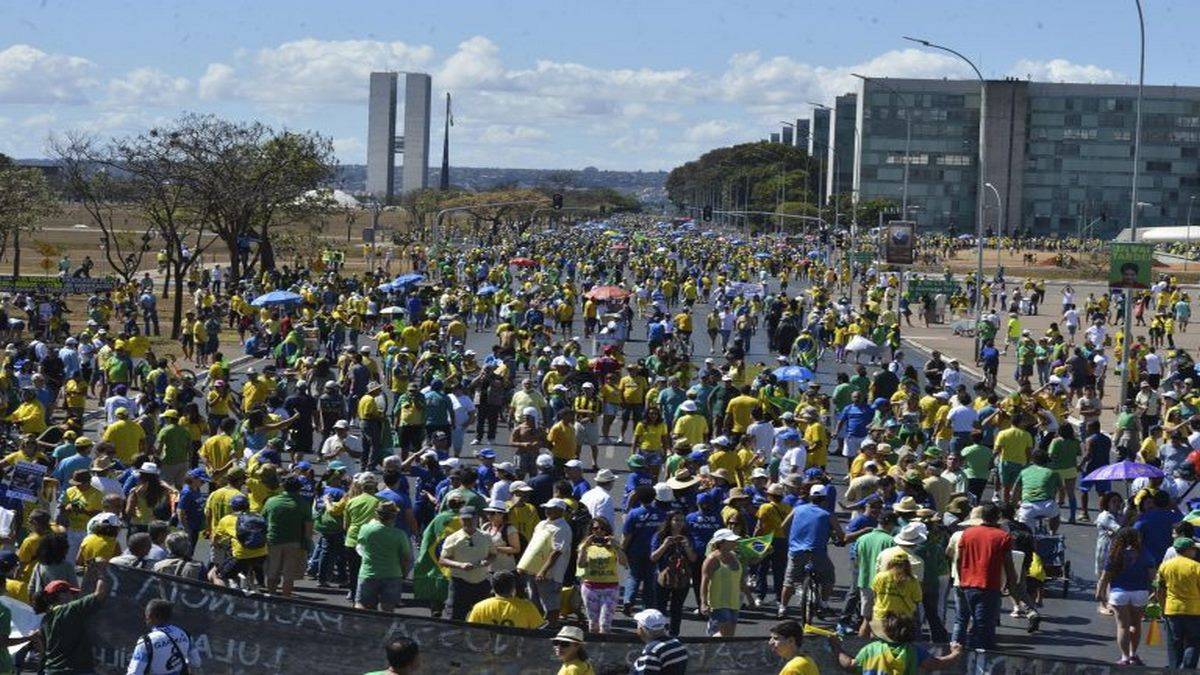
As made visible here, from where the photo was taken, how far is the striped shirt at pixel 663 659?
10352mm

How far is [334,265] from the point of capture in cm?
7062

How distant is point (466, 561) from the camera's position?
13.2m

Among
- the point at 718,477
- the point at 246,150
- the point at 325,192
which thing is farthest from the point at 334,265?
the point at 718,477

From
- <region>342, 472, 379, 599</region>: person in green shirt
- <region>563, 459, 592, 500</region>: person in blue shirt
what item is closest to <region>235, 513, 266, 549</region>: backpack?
<region>342, 472, 379, 599</region>: person in green shirt

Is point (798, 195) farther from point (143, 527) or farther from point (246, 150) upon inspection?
point (143, 527)

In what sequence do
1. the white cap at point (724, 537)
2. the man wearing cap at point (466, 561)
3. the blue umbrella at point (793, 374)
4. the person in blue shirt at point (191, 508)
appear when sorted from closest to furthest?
the man wearing cap at point (466, 561) < the white cap at point (724, 537) < the person in blue shirt at point (191, 508) < the blue umbrella at point (793, 374)

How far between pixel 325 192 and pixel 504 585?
2257 inches

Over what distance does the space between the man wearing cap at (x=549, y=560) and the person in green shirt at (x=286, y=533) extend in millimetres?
1704

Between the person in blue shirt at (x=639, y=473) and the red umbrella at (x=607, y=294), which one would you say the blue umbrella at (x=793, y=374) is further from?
the red umbrella at (x=607, y=294)

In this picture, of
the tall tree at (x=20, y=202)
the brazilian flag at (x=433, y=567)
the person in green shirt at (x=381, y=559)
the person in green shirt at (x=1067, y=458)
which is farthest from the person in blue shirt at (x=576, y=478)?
the tall tree at (x=20, y=202)

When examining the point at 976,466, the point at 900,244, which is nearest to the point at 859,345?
the point at 976,466

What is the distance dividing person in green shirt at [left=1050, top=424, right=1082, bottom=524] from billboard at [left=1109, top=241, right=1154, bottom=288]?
38.9 feet

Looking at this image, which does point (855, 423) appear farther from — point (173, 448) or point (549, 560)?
point (549, 560)

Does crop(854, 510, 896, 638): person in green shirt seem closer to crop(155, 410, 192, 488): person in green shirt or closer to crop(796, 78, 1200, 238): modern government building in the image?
crop(155, 410, 192, 488): person in green shirt
